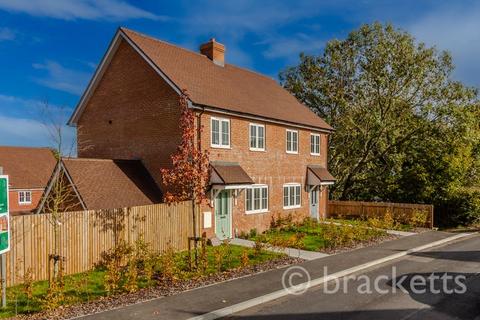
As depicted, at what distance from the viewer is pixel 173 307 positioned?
9250 millimetres

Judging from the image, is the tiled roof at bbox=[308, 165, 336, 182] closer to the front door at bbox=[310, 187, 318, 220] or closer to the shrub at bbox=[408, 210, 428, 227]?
the front door at bbox=[310, 187, 318, 220]

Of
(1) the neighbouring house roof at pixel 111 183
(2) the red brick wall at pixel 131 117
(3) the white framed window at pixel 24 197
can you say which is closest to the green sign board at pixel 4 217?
(1) the neighbouring house roof at pixel 111 183

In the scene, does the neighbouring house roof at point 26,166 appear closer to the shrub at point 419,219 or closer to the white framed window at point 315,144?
the white framed window at point 315,144

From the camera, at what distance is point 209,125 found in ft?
59.7

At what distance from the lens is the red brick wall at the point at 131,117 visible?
1811 centimetres

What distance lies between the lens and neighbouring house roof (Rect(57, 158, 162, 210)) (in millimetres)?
15203

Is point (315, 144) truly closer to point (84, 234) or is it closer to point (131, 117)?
point (131, 117)

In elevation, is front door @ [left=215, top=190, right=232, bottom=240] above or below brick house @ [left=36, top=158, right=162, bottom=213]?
below

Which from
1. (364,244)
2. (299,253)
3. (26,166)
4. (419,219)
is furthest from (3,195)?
(26,166)

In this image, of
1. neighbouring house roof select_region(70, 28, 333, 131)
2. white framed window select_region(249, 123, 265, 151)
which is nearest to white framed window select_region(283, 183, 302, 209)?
white framed window select_region(249, 123, 265, 151)

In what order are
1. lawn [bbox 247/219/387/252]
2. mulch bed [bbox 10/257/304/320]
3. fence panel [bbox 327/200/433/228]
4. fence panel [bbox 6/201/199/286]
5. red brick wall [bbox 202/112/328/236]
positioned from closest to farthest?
1. mulch bed [bbox 10/257/304/320]
2. fence panel [bbox 6/201/199/286]
3. lawn [bbox 247/219/387/252]
4. red brick wall [bbox 202/112/328/236]
5. fence panel [bbox 327/200/433/228]

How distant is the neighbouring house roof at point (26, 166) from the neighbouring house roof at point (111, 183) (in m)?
27.3

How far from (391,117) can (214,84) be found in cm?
1879

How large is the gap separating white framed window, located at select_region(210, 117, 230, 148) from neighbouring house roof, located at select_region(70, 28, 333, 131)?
2.29 ft
